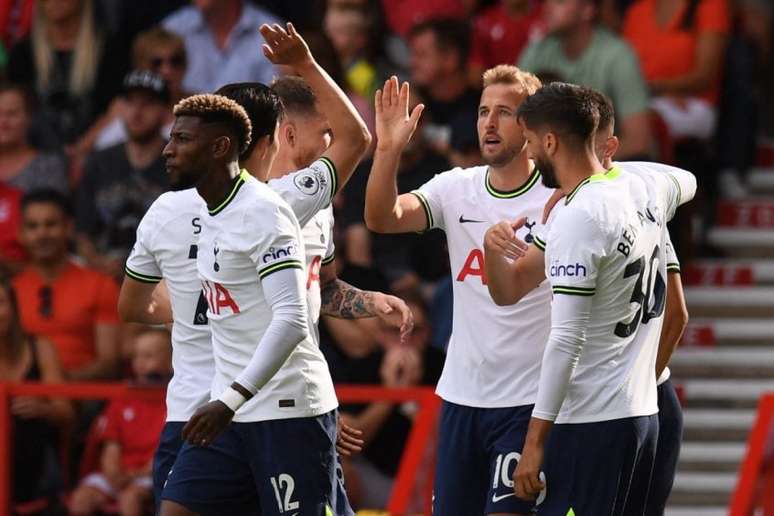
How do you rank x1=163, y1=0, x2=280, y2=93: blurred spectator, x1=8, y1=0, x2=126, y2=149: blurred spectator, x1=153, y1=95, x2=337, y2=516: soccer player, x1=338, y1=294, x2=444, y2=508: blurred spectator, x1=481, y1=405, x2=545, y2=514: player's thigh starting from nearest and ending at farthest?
x1=153, y1=95, x2=337, y2=516: soccer player
x1=481, y1=405, x2=545, y2=514: player's thigh
x1=338, y1=294, x2=444, y2=508: blurred spectator
x1=163, y1=0, x2=280, y2=93: blurred spectator
x1=8, y1=0, x2=126, y2=149: blurred spectator

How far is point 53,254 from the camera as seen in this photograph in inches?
432

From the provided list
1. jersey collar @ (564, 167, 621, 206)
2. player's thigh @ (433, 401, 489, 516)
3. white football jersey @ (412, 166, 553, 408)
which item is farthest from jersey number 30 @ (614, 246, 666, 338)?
player's thigh @ (433, 401, 489, 516)

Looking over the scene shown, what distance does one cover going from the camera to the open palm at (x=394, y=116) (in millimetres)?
6996

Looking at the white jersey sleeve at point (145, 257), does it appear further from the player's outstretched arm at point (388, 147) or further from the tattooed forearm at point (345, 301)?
the player's outstretched arm at point (388, 147)

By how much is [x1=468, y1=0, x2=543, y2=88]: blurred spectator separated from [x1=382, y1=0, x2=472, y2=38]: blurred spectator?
23 centimetres

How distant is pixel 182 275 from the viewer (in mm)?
6734

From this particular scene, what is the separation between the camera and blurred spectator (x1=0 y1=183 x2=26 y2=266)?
11.5 meters

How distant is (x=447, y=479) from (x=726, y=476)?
446 centimetres

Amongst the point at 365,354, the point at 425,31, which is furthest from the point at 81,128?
the point at 365,354

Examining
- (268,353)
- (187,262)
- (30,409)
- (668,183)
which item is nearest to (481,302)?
(668,183)

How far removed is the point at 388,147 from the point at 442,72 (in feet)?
16.6

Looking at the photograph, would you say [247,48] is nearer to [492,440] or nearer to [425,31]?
[425,31]

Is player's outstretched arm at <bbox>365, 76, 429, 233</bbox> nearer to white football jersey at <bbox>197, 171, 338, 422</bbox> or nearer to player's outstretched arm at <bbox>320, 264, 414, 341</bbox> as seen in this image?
player's outstretched arm at <bbox>320, 264, 414, 341</bbox>

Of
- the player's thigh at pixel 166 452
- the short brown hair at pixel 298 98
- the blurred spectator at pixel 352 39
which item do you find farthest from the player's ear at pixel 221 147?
the blurred spectator at pixel 352 39
